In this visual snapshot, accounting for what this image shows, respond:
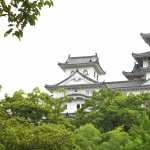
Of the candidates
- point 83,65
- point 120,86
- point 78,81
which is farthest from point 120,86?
point 83,65

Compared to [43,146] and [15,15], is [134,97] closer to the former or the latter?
[43,146]

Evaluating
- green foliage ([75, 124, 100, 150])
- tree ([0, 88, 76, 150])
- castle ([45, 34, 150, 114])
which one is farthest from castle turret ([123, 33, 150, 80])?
green foliage ([75, 124, 100, 150])

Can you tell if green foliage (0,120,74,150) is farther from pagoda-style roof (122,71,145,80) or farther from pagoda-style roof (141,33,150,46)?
pagoda-style roof (141,33,150,46)

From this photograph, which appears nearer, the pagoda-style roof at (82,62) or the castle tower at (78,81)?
the castle tower at (78,81)

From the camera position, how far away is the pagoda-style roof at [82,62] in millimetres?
59875

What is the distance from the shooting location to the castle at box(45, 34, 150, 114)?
53281mm

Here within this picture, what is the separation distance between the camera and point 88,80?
5631cm

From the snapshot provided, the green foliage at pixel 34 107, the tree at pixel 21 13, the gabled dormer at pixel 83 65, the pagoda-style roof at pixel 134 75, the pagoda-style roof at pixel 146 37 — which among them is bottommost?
the tree at pixel 21 13

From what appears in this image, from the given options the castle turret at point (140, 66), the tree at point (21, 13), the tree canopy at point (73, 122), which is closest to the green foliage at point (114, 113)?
the tree canopy at point (73, 122)

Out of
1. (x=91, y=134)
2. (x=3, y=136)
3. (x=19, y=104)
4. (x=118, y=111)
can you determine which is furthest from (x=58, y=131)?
(x=118, y=111)

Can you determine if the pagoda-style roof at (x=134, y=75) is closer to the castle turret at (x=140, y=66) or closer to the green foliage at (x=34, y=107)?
the castle turret at (x=140, y=66)

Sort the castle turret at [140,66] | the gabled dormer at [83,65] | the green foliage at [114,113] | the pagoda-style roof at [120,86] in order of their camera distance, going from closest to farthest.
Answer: the green foliage at [114,113], the pagoda-style roof at [120,86], the castle turret at [140,66], the gabled dormer at [83,65]

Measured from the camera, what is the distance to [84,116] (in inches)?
1423

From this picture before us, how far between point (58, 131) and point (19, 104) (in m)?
7.43
